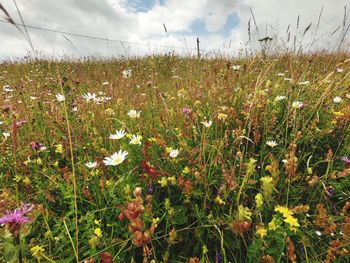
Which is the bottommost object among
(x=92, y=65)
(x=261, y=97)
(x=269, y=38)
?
(x=92, y=65)

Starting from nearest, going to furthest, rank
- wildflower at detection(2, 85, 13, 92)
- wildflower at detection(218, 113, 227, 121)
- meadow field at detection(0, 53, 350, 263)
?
meadow field at detection(0, 53, 350, 263) → wildflower at detection(218, 113, 227, 121) → wildflower at detection(2, 85, 13, 92)

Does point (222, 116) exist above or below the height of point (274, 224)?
above

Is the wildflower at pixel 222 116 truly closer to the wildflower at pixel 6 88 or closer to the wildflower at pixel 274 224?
the wildflower at pixel 274 224

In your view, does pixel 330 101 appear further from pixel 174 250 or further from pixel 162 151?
pixel 174 250

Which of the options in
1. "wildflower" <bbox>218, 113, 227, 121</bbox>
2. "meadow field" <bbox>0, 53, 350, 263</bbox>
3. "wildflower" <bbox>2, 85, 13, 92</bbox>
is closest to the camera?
"meadow field" <bbox>0, 53, 350, 263</bbox>

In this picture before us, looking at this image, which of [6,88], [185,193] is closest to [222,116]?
[185,193]

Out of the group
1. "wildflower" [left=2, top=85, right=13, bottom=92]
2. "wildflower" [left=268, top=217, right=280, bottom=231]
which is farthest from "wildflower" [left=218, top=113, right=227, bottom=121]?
"wildflower" [left=2, top=85, right=13, bottom=92]

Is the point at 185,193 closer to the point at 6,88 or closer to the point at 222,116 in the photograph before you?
the point at 222,116

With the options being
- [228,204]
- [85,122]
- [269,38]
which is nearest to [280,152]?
[228,204]

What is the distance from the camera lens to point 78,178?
1692 millimetres

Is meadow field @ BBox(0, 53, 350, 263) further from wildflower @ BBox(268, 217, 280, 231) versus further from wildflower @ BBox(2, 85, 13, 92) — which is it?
wildflower @ BBox(2, 85, 13, 92)

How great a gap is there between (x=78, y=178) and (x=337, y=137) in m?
1.66

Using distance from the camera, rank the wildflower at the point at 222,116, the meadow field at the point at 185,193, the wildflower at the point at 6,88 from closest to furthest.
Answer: the meadow field at the point at 185,193 < the wildflower at the point at 222,116 < the wildflower at the point at 6,88

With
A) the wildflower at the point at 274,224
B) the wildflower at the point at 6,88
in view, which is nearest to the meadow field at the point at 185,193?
the wildflower at the point at 274,224
